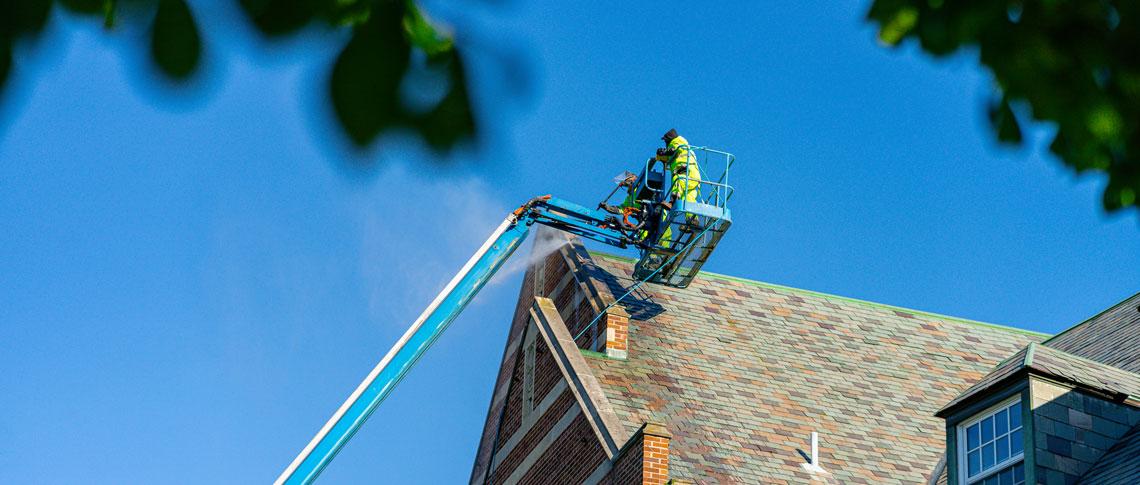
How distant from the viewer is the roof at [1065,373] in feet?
49.9

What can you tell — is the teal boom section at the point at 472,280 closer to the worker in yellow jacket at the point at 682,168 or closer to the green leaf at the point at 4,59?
the worker in yellow jacket at the point at 682,168

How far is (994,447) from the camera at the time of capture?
15.6m

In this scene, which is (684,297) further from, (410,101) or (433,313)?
(410,101)

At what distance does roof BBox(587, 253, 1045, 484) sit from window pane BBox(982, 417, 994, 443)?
3326 mm

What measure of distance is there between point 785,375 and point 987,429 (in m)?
6.46

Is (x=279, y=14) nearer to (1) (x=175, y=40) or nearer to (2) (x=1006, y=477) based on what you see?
(1) (x=175, y=40)

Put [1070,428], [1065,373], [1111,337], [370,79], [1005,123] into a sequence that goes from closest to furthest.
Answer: [370,79]
[1005,123]
[1070,428]
[1065,373]
[1111,337]

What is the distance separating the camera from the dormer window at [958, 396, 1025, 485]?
15.3 meters

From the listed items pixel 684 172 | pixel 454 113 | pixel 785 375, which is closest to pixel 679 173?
pixel 684 172

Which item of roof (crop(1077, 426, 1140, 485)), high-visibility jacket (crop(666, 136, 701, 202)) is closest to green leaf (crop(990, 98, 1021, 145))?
roof (crop(1077, 426, 1140, 485))

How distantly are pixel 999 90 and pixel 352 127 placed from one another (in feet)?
7.80

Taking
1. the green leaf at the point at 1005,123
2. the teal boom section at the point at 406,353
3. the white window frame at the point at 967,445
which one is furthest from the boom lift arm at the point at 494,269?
the green leaf at the point at 1005,123

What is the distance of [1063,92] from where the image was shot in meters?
3.99

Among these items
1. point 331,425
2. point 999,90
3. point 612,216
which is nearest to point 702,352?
point 612,216
